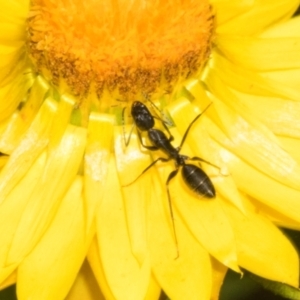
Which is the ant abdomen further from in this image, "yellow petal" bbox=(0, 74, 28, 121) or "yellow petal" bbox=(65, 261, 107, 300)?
"yellow petal" bbox=(0, 74, 28, 121)

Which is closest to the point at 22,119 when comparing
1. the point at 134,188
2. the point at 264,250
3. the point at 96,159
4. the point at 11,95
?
the point at 11,95

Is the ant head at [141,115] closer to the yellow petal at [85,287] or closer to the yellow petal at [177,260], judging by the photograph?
the yellow petal at [177,260]

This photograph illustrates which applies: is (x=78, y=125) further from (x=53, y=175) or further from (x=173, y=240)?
(x=173, y=240)

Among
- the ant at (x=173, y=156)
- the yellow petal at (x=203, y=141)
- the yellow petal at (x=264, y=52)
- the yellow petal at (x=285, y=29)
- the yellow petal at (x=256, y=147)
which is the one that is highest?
the yellow petal at (x=285, y=29)

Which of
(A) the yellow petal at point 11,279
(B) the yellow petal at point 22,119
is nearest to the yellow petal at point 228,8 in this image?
(B) the yellow petal at point 22,119

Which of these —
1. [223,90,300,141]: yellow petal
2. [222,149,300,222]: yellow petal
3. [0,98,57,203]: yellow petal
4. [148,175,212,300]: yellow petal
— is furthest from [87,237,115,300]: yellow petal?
[223,90,300,141]: yellow petal
